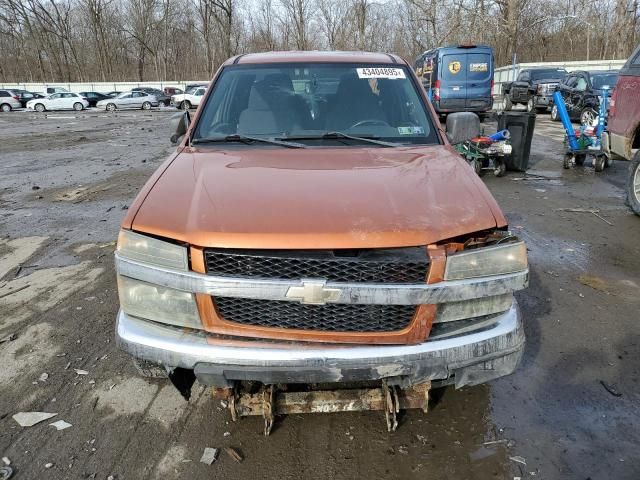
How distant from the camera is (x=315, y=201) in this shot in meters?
2.30

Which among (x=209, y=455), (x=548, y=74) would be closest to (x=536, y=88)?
(x=548, y=74)

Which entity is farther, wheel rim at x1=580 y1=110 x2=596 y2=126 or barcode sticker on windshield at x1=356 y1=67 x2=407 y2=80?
wheel rim at x1=580 y1=110 x2=596 y2=126

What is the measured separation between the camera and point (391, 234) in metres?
2.09

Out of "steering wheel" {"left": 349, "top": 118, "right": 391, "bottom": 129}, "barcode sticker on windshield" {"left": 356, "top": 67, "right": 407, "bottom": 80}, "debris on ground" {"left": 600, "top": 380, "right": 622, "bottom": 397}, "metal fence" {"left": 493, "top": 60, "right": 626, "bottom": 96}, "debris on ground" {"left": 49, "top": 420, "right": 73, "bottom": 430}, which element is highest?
"metal fence" {"left": 493, "top": 60, "right": 626, "bottom": 96}

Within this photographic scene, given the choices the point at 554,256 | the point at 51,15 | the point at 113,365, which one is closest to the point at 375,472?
the point at 113,365

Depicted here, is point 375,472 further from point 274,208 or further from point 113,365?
point 113,365

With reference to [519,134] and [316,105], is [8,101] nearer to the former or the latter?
[519,134]

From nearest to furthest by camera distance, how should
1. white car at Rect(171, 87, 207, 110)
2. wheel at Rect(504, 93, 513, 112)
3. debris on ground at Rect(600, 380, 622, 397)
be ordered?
debris on ground at Rect(600, 380, 622, 397), wheel at Rect(504, 93, 513, 112), white car at Rect(171, 87, 207, 110)

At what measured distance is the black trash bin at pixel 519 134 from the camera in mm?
9087

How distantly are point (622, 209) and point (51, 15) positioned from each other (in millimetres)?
65510

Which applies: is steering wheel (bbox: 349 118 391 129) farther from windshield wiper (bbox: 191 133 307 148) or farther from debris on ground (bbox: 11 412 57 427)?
debris on ground (bbox: 11 412 57 427)

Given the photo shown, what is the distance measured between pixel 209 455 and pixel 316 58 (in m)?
2.89

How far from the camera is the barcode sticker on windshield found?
373cm

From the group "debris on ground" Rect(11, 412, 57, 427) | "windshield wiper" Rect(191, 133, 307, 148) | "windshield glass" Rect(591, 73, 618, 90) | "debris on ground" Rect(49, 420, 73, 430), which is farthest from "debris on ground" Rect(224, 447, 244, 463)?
"windshield glass" Rect(591, 73, 618, 90)
